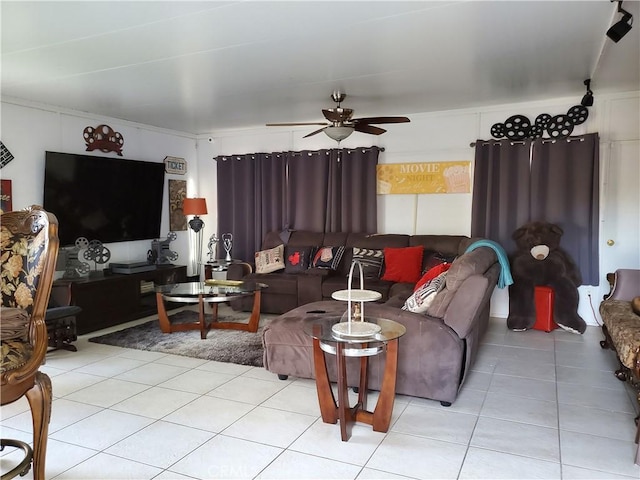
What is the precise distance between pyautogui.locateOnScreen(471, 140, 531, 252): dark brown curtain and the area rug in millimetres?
2761

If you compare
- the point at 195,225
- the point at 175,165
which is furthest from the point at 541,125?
the point at 175,165

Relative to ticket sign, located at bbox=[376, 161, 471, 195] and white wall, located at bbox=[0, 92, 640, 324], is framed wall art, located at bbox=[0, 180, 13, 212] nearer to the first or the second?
white wall, located at bbox=[0, 92, 640, 324]

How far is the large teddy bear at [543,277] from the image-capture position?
4781mm

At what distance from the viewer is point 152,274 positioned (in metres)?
5.62

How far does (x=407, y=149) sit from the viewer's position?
18.9 feet

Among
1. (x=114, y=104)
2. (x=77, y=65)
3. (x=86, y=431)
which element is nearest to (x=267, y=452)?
(x=86, y=431)

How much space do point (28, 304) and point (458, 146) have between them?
477cm

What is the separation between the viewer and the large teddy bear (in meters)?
4.78

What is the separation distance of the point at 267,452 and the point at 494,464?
113 cm

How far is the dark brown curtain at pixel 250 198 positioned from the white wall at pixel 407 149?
0.66 feet

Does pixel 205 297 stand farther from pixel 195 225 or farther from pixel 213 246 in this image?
pixel 213 246

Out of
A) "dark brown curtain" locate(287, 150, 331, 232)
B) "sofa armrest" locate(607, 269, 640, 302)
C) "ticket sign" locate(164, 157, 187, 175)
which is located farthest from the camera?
"ticket sign" locate(164, 157, 187, 175)

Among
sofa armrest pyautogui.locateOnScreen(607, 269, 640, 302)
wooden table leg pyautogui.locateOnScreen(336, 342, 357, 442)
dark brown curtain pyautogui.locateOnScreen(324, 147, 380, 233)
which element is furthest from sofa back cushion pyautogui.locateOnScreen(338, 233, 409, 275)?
wooden table leg pyautogui.locateOnScreen(336, 342, 357, 442)

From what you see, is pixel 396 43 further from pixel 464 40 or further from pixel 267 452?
pixel 267 452
